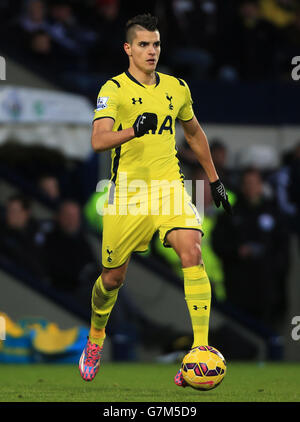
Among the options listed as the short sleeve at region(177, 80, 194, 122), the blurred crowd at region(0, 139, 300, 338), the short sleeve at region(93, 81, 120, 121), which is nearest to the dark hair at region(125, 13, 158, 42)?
the short sleeve at region(93, 81, 120, 121)

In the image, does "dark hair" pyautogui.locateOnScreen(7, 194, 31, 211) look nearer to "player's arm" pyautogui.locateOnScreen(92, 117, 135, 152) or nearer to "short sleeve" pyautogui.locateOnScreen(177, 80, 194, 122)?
"short sleeve" pyautogui.locateOnScreen(177, 80, 194, 122)

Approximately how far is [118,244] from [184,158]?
6.65m

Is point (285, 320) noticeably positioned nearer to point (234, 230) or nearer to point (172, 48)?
point (234, 230)

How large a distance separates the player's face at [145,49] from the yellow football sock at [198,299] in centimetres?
149

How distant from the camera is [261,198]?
498 inches

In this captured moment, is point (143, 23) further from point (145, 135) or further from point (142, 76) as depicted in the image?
point (145, 135)

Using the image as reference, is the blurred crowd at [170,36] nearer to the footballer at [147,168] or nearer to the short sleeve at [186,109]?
the short sleeve at [186,109]

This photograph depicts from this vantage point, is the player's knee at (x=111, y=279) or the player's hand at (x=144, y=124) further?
the player's knee at (x=111, y=279)

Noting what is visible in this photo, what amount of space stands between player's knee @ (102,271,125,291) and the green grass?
740 millimetres

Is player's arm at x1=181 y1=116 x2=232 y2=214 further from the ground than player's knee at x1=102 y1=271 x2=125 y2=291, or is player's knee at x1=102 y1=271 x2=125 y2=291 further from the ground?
player's arm at x1=181 y1=116 x2=232 y2=214

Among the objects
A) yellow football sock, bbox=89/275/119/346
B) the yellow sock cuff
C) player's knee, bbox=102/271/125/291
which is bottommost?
yellow football sock, bbox=89/275/119/346

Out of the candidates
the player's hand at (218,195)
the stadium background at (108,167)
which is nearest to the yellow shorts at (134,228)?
the player's hand at (218,195)

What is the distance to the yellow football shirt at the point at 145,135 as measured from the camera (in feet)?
25.0

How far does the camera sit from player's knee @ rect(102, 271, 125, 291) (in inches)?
312
